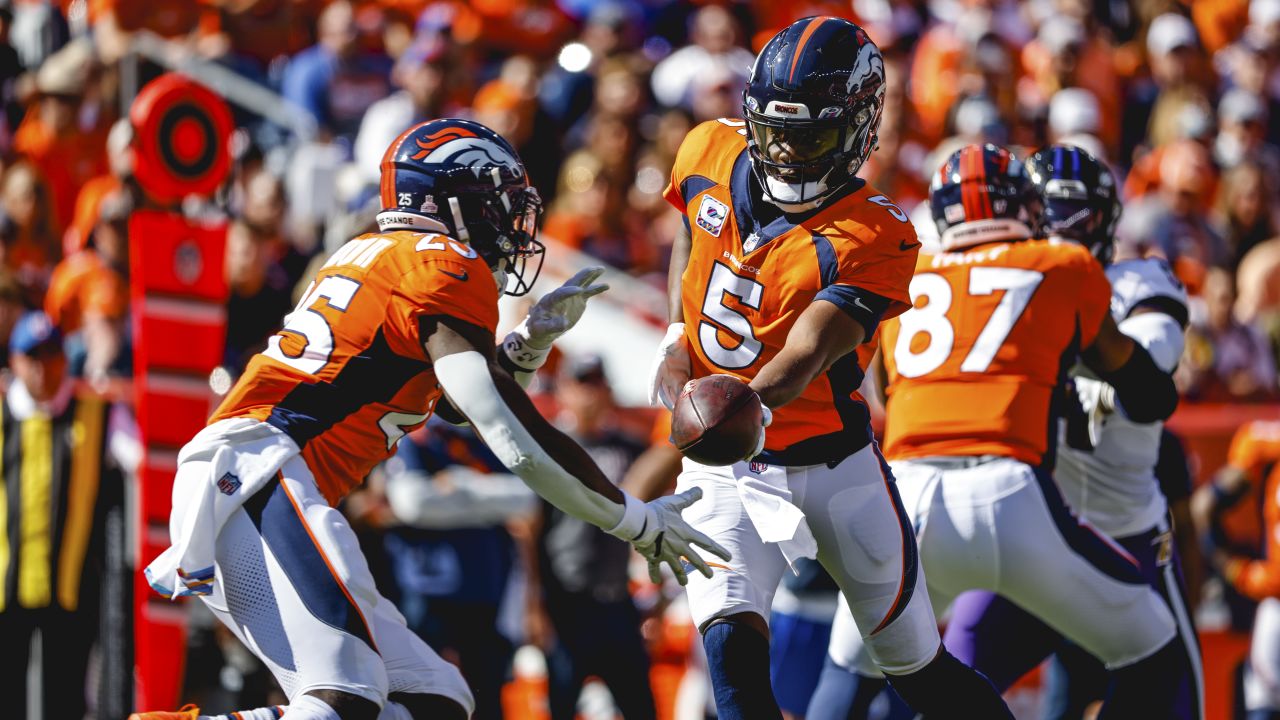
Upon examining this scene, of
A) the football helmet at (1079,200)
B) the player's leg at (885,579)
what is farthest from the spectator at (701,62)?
the player's leg at (885,579)

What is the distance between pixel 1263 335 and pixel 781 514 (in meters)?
6.13

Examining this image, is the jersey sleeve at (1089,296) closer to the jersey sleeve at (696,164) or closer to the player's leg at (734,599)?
the jersey sleeve at (696,164)

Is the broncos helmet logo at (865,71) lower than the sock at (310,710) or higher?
higher

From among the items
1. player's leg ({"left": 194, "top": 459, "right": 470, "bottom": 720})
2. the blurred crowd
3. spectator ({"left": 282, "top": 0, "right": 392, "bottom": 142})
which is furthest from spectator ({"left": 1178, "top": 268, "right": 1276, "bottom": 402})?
player's leg ({"left": 194, "top": 459, "right": 470, "bottom": 720})

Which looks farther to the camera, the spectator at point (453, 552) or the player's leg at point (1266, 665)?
the player's leg at point (1266, 665)

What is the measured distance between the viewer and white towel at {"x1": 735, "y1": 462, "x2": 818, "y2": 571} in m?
4.36

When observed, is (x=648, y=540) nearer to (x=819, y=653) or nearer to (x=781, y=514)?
(x=781, y=514)

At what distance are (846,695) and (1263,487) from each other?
357 cm

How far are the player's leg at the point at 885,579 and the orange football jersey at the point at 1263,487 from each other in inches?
133

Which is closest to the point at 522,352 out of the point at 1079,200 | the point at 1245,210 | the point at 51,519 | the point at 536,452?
the point at 536,452

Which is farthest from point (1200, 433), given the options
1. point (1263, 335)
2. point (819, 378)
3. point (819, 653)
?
point (819, 378)

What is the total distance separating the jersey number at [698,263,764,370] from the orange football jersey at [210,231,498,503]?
566mm

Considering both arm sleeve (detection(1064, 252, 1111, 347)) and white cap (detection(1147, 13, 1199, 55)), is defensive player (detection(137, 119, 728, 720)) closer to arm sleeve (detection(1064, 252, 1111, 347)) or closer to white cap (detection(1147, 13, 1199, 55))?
arm sleeve (detection(1064, 252, 1111, 347))

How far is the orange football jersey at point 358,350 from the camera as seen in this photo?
4.31 m
